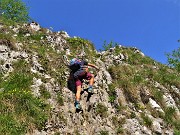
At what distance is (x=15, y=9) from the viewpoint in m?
60.4

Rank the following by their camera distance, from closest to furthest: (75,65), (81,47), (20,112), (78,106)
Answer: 1. (20,112)
2. (78,106)
3. (75,65)
4. (81,47)

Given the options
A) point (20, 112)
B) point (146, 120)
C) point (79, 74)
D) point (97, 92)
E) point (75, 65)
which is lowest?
point (20, 112)

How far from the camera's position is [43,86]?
1672 cm

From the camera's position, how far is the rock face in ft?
51.5

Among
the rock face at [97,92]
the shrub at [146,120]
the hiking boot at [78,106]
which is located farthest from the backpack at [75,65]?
the shrub at [146,120]

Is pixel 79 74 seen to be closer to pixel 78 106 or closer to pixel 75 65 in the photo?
pixel 75 65

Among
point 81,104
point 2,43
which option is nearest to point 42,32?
point 2,43

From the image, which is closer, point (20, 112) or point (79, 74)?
point (20, 112)

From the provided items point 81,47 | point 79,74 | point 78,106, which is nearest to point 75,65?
point 79,74

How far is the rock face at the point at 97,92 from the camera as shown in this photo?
51.5 feet

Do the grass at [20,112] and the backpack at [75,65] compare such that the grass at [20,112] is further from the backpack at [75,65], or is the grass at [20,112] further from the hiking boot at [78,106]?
the backpack at [75,65]

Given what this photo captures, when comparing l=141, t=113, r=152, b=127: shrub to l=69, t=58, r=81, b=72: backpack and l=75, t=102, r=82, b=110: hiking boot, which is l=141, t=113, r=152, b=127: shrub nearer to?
l=75, t=102, r=82, b=110: hiking boot

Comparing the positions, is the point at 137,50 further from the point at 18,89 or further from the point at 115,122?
the point at 18,89

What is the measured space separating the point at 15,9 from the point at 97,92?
1867 inches
